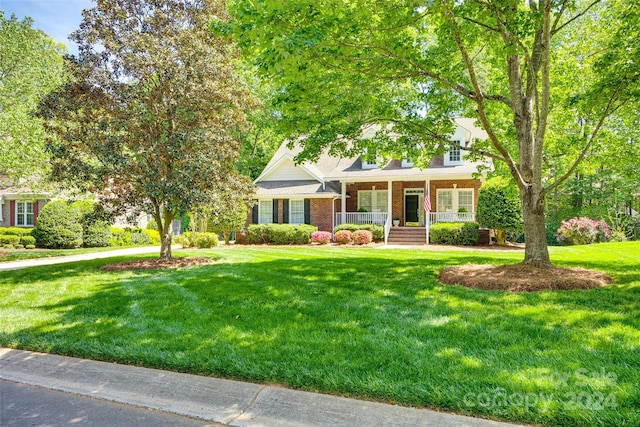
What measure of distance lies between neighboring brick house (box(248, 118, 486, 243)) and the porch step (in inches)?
3.2

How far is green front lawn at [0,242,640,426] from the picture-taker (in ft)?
10.2

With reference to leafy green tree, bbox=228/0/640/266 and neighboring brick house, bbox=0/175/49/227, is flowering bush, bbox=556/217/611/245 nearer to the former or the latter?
leafy green tree, bbox=228/0/640/266

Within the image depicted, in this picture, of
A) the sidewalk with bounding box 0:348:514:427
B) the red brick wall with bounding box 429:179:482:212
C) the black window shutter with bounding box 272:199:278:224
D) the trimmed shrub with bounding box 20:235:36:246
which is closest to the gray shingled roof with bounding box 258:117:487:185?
the black window shutter with bounding box 272:199:278:224

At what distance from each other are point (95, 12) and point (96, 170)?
4210 mm

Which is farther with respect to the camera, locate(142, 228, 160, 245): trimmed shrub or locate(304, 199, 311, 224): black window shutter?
locate(142, 228, 160, 245): trimmed shrub

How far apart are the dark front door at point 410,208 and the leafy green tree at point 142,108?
1514 cm

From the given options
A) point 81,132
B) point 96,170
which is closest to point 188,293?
point 96,170

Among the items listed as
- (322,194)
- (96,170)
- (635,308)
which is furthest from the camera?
(322,194)

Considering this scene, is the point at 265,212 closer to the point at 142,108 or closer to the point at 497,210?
the point at 497,210

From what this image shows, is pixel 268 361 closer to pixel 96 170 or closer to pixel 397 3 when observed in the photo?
pixel 397 3

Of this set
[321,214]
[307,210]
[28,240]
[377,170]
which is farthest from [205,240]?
[377,170]

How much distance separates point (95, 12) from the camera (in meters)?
9.98

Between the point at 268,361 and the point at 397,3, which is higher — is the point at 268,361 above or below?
below

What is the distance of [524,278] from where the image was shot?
7.00 metres
